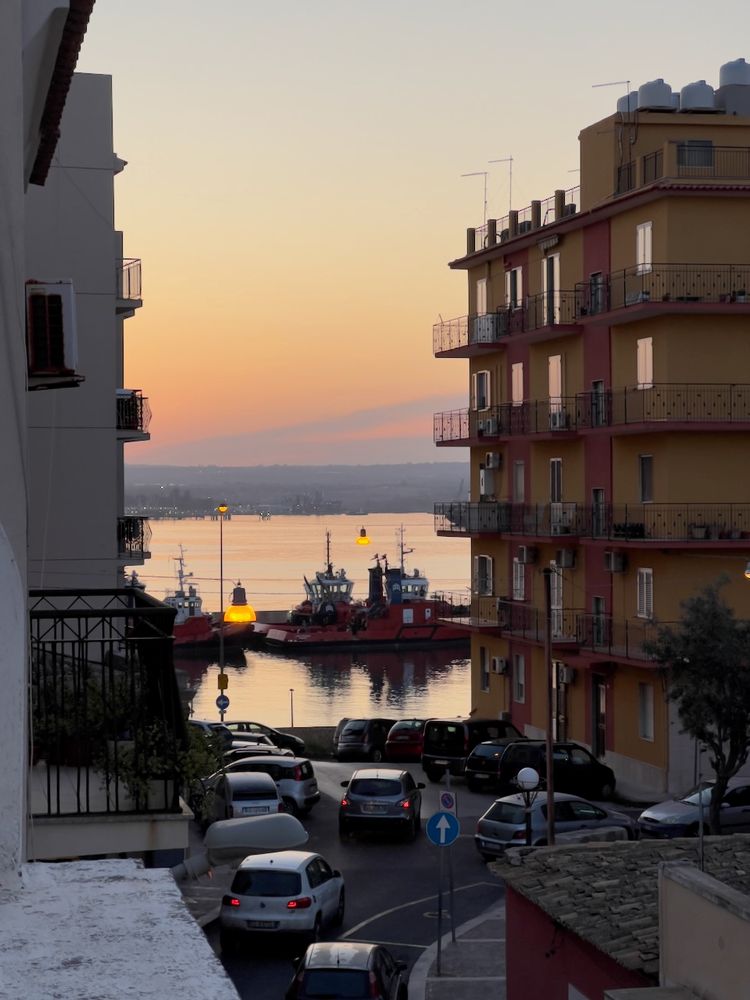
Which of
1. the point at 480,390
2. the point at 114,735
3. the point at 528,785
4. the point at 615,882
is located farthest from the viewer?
the point at 480,390

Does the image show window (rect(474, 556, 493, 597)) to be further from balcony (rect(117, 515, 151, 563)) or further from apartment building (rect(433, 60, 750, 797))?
balcony (rect(117, 515, 151, 563))

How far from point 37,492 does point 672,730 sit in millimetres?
14982

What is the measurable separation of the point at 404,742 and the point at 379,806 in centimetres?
1146

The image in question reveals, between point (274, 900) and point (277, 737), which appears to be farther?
point (277, 737)

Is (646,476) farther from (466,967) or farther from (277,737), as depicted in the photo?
(466,967)

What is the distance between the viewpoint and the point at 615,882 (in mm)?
16281

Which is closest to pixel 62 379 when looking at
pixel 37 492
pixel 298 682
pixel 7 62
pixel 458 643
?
pixel 7 62

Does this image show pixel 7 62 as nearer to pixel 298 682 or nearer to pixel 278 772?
pixel 278 772

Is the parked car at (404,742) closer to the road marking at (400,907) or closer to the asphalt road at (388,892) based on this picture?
the asphalt road at (388,892)

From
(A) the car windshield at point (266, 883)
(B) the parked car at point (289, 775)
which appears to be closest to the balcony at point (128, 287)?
(B) the parked car at point (289, 775)

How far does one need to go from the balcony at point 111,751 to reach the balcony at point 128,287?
24.1m

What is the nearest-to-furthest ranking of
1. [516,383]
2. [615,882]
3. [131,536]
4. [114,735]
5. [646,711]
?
[114,735]
[615,882]
[131,536]
[646,711]
[516,383]

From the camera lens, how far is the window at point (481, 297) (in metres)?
45.7

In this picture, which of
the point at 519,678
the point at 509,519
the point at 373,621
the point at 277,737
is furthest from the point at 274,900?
the point at 373,621
